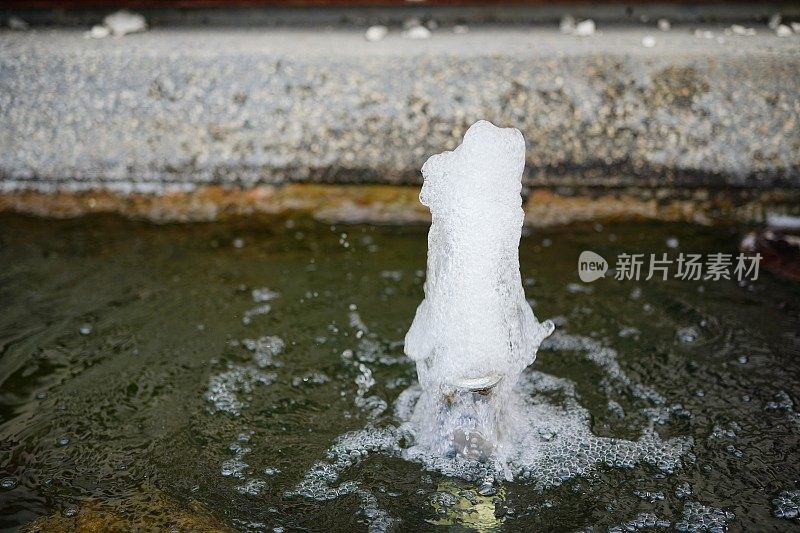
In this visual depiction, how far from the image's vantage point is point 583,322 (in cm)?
246

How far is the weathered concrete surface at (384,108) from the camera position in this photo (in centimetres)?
306

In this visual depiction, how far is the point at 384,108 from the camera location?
3143 millimetres

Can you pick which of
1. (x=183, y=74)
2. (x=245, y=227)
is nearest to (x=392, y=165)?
(x=245, y=227)

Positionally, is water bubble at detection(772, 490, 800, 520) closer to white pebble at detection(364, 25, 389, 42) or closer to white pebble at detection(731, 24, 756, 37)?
white pebble at detection(731, 24, 756, 37)

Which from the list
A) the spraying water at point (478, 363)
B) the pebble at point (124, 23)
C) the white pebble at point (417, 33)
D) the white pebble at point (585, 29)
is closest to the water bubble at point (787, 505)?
the spraying water at point (478, 363)

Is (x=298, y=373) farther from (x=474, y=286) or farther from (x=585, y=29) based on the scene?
(x=585, y=29)

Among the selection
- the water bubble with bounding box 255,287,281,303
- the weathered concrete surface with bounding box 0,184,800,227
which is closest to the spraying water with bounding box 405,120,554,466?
the water bubble with bounding box 255,287,281,303

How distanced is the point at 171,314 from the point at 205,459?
2.43 feet

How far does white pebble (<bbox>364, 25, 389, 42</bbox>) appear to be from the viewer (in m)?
3.31

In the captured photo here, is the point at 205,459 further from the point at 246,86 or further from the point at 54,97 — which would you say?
the point at 54,97

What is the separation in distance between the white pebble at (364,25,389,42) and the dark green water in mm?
808

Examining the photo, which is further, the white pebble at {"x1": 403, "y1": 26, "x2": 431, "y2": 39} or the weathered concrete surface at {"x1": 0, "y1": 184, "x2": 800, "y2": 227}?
the white pebble at {"x1": 403, "y1": 26, "x2": 431, "y2": 39}

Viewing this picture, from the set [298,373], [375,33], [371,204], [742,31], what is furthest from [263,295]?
[742,31]

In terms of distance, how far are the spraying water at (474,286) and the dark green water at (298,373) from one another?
→ 15cm
